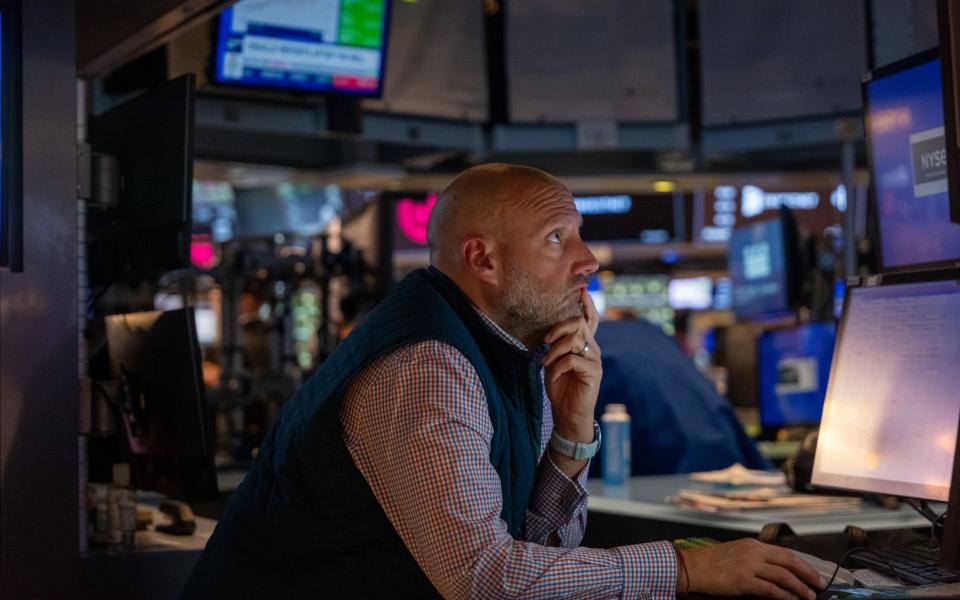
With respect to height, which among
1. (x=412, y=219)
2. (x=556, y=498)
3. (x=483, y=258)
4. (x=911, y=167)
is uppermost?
(x=412, y=219)

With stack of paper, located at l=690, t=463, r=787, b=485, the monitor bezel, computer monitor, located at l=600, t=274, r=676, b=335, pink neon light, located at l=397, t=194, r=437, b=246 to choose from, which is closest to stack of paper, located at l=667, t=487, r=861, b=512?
stack of paper, located at l=690, t=463, r=787, b=485

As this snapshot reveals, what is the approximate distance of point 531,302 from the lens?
191cm

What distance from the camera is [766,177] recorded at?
6.40 metres

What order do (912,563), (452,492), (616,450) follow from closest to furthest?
1. (452,492)
2. (912,563)
3. (616,450)

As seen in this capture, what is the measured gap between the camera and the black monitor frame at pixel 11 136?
2.12 metres

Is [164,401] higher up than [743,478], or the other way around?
[164,401]

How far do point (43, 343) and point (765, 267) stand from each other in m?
4.34

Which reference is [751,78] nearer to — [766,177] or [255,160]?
[766,177]

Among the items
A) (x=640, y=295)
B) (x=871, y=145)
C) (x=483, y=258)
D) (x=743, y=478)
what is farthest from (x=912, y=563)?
(x=640, y=295)

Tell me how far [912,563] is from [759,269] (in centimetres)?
433

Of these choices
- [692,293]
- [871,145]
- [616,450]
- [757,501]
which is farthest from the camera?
[692,293]

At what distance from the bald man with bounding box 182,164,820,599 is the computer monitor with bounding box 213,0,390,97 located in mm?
2997

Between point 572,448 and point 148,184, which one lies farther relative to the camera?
point 148,184

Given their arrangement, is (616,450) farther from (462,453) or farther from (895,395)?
(462,453)
